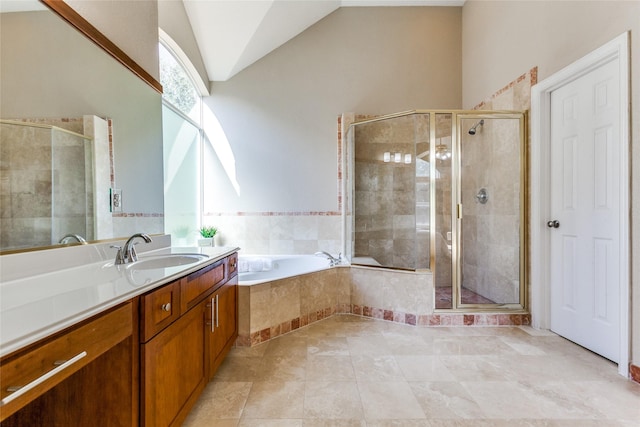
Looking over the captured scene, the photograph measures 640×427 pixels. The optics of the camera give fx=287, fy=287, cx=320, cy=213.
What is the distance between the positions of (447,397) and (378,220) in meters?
2.04

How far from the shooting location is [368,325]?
2.52 metres

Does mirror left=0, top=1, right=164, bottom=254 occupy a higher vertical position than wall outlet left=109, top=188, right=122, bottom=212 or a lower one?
higher

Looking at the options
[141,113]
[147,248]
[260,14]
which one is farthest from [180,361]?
[260,14]

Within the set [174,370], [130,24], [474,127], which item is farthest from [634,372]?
[130,24]

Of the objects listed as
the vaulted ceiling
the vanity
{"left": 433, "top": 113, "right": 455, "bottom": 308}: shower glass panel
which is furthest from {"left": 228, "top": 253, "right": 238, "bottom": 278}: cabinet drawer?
the vaulted ceiling

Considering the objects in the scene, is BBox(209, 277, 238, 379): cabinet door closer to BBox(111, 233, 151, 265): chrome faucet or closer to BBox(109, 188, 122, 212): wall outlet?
BBox(111, 233, 151, 265): chrome faucet

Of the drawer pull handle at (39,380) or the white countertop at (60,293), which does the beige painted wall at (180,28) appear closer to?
the white countertop at (60,293)

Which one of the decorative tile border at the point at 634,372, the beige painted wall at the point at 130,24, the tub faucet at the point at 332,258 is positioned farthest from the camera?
the tub faucet at the point at 332,258

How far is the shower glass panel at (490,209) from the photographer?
2645 mm

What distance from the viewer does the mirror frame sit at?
130cm

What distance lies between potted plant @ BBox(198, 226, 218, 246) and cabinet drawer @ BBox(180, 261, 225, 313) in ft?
5.28

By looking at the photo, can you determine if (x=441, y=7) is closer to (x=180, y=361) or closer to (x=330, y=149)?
(x=330, y=149)

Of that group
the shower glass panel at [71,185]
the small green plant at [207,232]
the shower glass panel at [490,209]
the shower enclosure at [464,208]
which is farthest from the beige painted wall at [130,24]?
the shower glass panel at [490,209]

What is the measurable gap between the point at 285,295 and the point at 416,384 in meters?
1.12
